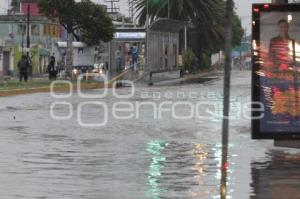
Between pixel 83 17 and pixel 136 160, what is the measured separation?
32964mm

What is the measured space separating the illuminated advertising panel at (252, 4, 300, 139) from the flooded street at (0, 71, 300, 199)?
0.55 m

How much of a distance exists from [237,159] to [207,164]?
82 cm

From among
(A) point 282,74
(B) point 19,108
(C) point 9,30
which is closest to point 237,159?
(A) point 282,74

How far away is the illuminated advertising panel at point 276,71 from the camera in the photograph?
1215 centimetres

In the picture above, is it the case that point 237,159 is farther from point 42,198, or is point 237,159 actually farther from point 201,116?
point 201,116

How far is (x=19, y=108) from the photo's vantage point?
23.4 metres

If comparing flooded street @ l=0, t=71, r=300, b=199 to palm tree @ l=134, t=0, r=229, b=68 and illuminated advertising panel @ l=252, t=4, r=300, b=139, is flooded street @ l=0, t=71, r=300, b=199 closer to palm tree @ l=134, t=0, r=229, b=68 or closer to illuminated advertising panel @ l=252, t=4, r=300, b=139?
illuminated advertising panel @ l=252, t=4, r=300, b=139

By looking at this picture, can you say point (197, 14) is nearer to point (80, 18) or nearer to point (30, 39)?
point (30, 39)

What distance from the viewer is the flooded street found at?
9.40m

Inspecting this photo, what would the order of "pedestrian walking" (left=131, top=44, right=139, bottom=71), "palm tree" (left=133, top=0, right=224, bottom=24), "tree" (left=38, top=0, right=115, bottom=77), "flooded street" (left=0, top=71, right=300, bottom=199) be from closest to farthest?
"flooded street" (left=0, top=71, right=300, bottom=199) < "tree" (left=38, top=0, right=115, bottom=77) < "pedestrian walking" (left=131, top=44, right=139, bottom=71) < "palm tree" (left=133, top=0, right=224, bottom=24)

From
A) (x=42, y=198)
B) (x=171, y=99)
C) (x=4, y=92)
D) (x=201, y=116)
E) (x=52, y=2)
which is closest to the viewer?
(x=42, y=198)
